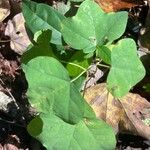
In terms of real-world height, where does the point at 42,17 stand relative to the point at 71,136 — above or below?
above

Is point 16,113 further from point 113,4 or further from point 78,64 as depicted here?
point 113,4

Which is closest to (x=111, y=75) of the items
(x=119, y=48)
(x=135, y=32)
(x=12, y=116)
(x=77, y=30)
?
(x=119, y=48)

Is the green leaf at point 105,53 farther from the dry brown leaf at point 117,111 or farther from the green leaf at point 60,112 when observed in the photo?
the dry brown leaf at point 117,111

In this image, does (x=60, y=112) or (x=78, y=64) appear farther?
(x=78, y=64)

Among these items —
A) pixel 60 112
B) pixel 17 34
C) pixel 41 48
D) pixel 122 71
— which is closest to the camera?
pixel 60 112

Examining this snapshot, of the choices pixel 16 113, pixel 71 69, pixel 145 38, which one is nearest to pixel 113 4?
pixel 145 38

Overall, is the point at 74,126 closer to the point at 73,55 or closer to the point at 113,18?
the point at 73,55

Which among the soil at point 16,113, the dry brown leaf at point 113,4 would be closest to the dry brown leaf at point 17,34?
the soil at point 16,113
